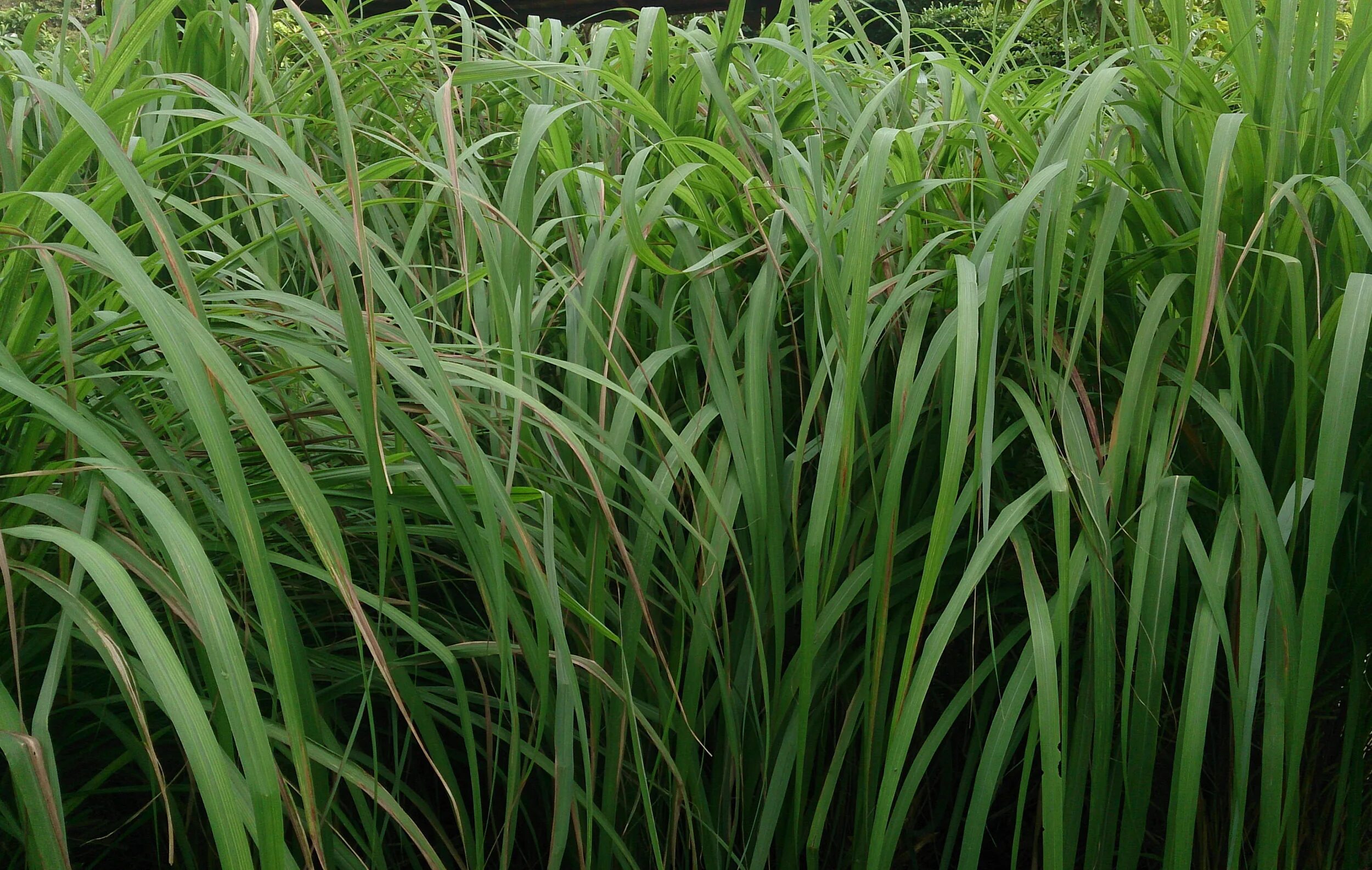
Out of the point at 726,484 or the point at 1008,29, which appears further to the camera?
the point at 1008,29

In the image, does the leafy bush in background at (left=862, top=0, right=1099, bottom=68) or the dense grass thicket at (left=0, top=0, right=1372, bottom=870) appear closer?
the dense grass thicket at (left=0, top=0, right=1372, bottom=870)

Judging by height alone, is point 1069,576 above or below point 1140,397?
below

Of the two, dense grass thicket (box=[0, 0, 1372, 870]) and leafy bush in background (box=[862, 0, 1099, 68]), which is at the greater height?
leafy bush in background (box=[862, 0, 1099, 68])

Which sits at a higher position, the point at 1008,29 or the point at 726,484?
the point at 1008,29

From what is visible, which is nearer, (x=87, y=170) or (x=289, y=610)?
(x=289, y=610)

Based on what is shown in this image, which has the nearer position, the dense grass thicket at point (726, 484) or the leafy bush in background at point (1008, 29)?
the dense grass thicket at point (726, 484)

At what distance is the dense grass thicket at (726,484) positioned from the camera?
0.72 meters

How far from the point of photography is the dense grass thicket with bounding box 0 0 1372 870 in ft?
2.35

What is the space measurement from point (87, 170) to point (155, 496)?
2.66ft

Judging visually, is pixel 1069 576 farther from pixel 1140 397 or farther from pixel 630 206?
pixel 630 206

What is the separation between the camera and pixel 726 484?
928mm

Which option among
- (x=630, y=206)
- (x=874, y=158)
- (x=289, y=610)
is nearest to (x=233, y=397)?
(x=289, y=610)

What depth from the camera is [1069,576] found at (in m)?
0.80

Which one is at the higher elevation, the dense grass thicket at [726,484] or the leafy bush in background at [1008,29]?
the leafy bush in background at [1008,29]
